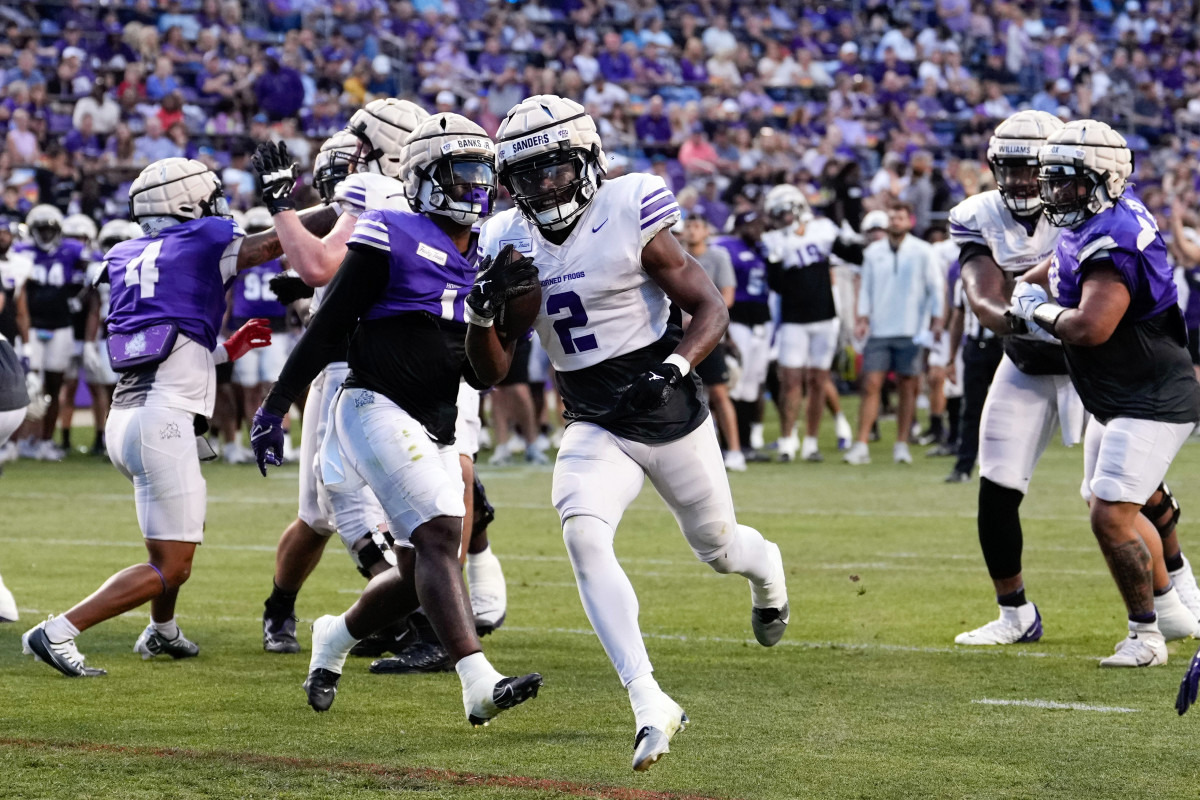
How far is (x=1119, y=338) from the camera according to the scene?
5988 mm

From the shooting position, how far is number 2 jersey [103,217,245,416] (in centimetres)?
603

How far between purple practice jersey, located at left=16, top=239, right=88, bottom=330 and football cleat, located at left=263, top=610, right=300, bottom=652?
9.41 m

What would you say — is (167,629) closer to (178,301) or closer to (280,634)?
(280,634)

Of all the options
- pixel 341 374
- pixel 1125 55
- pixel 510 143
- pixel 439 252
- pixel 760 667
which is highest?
pixel 510 143

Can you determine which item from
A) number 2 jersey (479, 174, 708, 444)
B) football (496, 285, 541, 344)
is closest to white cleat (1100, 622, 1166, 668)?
number 2 jersey (479, 174, 708, 444)

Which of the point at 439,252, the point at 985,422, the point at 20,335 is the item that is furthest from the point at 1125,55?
the point at 439,252

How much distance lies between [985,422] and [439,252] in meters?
2.60

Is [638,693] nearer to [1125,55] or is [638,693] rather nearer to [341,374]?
[341,374]

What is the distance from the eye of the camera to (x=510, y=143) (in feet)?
15.7

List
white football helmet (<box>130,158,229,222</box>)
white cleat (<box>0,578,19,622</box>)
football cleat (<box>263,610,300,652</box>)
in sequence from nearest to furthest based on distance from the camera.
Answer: white football helmet (<box>130,158,229,222</box>) → football cleat (<box>263,610,300,652</box>) → white cleat (<box>0,578,19,622</box>)

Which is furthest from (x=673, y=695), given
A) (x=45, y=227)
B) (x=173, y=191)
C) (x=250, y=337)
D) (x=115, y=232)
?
(x=45, y=227)

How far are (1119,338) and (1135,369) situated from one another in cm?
13

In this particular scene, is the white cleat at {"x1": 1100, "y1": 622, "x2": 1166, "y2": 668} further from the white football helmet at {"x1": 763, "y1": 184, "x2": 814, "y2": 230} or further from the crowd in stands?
the crowd in stands

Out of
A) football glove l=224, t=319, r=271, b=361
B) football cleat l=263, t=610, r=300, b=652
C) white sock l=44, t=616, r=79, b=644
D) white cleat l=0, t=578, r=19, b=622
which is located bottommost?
white cleat l=0, t=578, r=19, b=622
